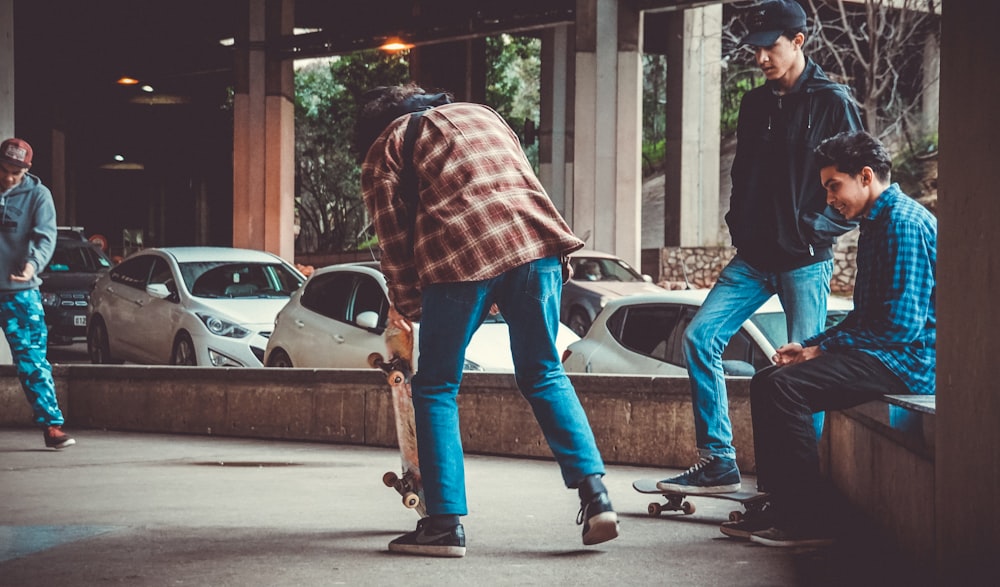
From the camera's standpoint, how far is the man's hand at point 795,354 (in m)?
5.30

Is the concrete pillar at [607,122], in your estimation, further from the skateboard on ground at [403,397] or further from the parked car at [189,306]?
the skateboard on ground at [403,397]

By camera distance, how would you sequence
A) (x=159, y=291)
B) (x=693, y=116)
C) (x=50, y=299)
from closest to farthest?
(x=159, y=291), (x=50, y=299), (x=693, y=116)

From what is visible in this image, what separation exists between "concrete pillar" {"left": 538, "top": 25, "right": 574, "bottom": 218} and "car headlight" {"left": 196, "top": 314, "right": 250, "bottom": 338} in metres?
22.3

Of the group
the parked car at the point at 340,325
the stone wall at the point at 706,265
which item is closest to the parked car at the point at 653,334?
the parked car at the point at 340,325

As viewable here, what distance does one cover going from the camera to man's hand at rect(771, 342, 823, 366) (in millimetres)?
5301

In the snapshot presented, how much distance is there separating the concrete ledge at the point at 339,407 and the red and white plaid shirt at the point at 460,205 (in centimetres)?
334

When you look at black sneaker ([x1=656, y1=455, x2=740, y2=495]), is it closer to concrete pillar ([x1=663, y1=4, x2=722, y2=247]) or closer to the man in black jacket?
the man in black jacket

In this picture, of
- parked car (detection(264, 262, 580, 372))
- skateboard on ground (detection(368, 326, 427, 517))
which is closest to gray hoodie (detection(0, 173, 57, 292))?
parked car (detection(264, 262, 580, 372))

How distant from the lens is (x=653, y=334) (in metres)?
10.4

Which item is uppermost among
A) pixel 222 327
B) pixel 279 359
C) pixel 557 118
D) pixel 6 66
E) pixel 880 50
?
pixel 880 50

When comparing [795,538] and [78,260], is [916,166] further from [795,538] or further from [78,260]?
[795,538]

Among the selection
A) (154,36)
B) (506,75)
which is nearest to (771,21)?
(154,36)

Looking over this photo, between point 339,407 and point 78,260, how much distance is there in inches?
520

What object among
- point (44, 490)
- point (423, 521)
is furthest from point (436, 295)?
point (44, 490)
